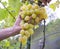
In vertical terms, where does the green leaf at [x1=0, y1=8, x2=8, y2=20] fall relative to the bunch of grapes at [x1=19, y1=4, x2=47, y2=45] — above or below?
above

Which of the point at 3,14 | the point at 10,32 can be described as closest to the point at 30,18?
the point at 10,32

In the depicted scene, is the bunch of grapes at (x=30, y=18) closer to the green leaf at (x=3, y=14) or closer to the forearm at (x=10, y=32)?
the forearm at (x=10, y=32)

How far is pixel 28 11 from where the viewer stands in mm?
514

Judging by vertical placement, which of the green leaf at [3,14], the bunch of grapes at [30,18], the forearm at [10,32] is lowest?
the forearm at [10,32]

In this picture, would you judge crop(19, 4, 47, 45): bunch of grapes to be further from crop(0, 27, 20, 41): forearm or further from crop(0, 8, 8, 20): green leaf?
crop(0, 8, 8, 20): green leaf

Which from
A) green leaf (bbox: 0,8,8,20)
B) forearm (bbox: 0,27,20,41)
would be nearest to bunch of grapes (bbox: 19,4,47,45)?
forearm (bbox: 0,27,20,41)

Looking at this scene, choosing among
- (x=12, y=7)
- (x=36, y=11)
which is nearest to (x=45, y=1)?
(x=36, y=11)

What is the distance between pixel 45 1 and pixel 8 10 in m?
0.59

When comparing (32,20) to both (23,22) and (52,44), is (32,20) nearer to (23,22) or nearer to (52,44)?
(23,22)

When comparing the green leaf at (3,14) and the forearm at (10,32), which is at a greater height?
the green leaf at (3,14)

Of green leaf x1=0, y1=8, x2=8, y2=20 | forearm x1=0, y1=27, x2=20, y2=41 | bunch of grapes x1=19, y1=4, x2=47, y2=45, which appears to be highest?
green leaf x1=0, y1=8, x2=8, y2=20

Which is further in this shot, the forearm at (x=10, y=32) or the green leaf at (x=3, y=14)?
the green leaf at (x=3, y=14)

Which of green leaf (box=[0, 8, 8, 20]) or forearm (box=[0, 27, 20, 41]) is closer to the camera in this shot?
forearm (box=[0, 27, 20, 41])

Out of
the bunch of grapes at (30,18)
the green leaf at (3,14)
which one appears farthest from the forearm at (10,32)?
the green leaf at (3,14)
